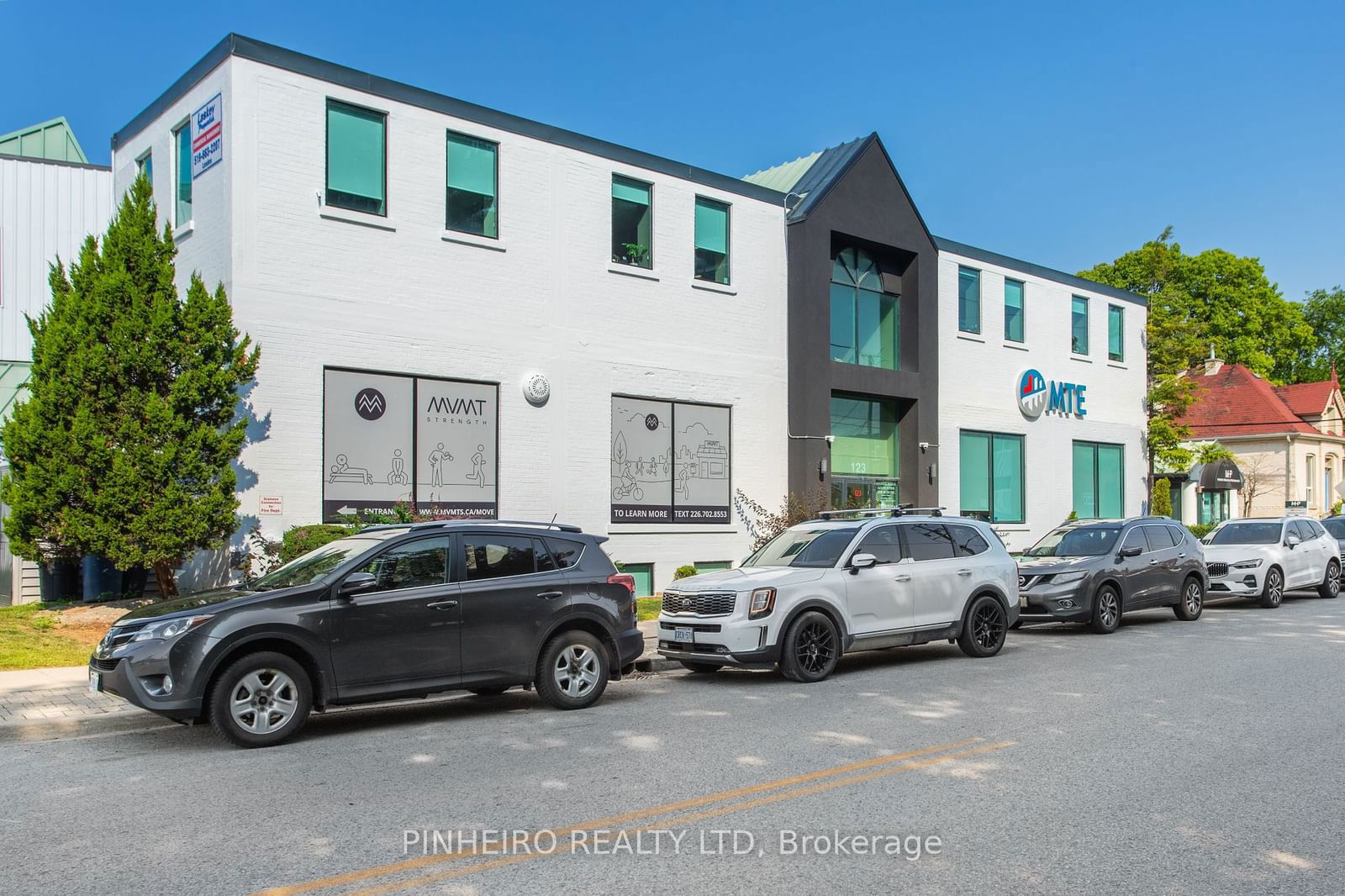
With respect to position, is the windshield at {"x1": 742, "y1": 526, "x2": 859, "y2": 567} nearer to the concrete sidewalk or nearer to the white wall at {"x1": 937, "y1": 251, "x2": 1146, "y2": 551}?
the concrete sidewalk

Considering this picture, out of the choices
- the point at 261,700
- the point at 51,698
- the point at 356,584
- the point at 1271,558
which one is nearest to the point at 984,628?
the point at 356,584

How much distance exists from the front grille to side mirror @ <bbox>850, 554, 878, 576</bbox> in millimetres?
1449

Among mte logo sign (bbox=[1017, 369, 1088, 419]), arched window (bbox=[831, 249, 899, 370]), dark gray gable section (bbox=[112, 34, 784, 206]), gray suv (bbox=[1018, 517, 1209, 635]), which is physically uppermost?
dark gray gable section (bbox=[112, 34, 784, 206])

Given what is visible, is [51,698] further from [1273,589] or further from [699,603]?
[1273,589]

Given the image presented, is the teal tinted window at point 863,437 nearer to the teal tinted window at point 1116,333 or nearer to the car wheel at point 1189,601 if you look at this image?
the car wheel at point 1189,601

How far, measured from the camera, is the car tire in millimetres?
9711

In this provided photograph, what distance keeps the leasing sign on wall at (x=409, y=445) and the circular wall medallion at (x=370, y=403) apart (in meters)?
0.01

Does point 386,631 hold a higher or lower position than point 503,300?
lower

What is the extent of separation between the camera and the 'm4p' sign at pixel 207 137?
15659 millimetres

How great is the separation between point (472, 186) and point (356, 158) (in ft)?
6.40

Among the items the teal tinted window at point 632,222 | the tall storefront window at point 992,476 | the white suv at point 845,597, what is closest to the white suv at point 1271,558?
the tall storefront window at point 992,476

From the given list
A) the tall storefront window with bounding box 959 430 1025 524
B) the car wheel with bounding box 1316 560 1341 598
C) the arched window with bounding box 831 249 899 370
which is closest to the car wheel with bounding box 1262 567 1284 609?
the car wheel with bounding box 1316 560 1341 598

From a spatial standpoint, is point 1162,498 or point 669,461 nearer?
point 669,461

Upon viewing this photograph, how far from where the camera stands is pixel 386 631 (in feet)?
28.9
